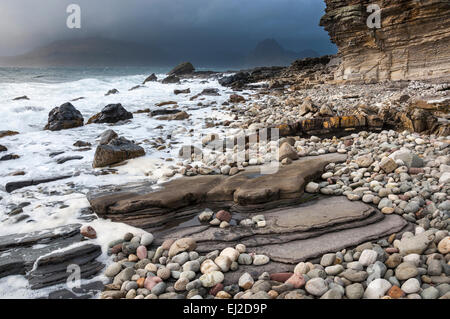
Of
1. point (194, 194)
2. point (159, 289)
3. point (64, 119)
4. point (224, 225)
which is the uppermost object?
point (64, 119)

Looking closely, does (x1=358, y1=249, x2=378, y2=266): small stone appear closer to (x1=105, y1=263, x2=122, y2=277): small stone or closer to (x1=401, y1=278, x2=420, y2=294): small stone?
(x1=401, y1=278, x2=420, y2=294): small stone

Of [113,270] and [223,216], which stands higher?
[223,216]

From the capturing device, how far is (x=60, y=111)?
8.98 m

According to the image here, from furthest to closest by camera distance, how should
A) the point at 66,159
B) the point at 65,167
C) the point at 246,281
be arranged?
1. the point at 66,159
2. the point at 65,167
3. the point at 246,281

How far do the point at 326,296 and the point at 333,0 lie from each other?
59.6 ft

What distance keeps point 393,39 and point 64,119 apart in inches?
596

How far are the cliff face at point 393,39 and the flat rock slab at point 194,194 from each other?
1259cm

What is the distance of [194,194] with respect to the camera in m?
3.53

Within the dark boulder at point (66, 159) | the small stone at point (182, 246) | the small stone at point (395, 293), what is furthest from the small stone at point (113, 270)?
the dark boulder at point (66, 159)

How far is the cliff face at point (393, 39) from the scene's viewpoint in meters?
11.9

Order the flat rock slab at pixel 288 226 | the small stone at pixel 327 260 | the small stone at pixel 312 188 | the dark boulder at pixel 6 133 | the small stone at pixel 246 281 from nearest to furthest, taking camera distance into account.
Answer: the small stone at pixel 246 281 < the small stone at pixel 327 260 < the flat rock slab at pixel 288 226 < the small stone at pixel 312 188 < the dark boulder at pixel 6 133

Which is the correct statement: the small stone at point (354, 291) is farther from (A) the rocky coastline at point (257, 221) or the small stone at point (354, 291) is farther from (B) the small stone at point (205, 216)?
(B) the small stone at point (205, 216)

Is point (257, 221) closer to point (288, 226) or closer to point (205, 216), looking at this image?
point (288, 226)

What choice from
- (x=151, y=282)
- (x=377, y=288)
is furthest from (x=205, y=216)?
(x=377, y=288)
